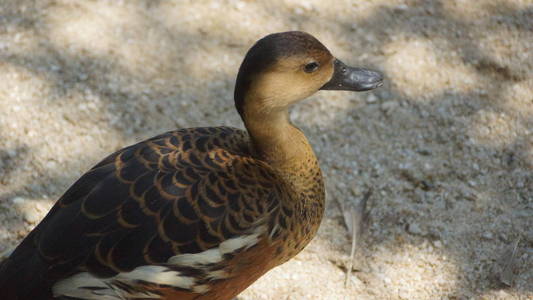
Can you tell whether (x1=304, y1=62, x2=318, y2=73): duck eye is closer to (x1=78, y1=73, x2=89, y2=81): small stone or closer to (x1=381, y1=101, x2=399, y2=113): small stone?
(x1=381, y1=101, x2=399, y2=113): small stone

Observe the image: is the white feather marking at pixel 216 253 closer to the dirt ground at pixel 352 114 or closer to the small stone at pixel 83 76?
the dirt ground at pixel 352 114

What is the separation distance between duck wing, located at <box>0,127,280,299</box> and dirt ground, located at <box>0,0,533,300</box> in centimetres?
72

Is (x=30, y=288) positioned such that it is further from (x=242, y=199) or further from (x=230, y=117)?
(x=230, y=117)

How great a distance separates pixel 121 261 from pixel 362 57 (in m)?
2.22

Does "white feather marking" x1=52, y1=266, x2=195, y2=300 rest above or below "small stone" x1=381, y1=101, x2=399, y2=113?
above

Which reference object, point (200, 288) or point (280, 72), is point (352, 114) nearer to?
point (280, 72)

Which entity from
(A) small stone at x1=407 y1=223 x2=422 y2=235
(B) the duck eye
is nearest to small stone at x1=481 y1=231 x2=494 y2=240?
(A) small stone at x1=407 y1=223 x2=422 y2=235

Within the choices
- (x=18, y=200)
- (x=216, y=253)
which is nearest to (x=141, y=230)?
(x=216, y=253)

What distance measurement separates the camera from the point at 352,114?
384 centimetres

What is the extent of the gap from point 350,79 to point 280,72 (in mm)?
387

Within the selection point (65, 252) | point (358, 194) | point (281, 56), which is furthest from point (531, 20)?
point (65, 252)

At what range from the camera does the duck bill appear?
2753 millimetres

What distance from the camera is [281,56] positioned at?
2496mm

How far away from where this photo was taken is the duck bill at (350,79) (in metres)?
2.75
